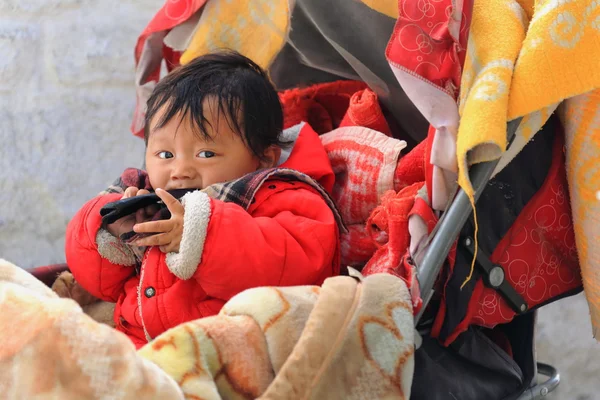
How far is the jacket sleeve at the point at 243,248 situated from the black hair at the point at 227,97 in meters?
0.18

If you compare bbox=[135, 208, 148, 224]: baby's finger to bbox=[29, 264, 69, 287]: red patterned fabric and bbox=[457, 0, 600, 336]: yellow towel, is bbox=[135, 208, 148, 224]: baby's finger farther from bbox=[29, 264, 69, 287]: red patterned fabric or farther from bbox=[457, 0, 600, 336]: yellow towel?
bbox=[457, 0, 600, 336]: yellow towel

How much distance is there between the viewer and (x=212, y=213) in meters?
1.01

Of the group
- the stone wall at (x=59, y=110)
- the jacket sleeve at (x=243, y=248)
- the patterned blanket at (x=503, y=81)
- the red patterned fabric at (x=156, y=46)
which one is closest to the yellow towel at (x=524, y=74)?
the patterned blanket at (x=503, y=81)

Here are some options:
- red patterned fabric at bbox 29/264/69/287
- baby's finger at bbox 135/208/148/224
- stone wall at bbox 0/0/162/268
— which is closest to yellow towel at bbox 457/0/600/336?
baby's finger at bbox 135/208/148/224

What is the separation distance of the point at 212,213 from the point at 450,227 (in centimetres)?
34

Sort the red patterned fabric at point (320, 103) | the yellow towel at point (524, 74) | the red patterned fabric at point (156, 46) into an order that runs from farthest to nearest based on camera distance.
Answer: the red patterned fabric at point (320, 103) < the red patterned fabric at point (156, 46) < the yellow towel at point (524, 74)

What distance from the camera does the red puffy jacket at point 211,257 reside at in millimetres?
1002

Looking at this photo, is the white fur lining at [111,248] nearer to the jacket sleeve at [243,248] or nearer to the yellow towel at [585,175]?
the jacket sleeve at [243,248]

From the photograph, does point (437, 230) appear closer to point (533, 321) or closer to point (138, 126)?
point (533, 321)

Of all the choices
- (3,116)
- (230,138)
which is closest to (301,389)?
(230,138)

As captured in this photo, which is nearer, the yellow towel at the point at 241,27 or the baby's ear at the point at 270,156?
the baby's ear at the point at 270,156

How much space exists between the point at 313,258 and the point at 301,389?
33 cm

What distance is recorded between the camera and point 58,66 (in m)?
2.24

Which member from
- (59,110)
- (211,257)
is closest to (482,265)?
(211,257)
